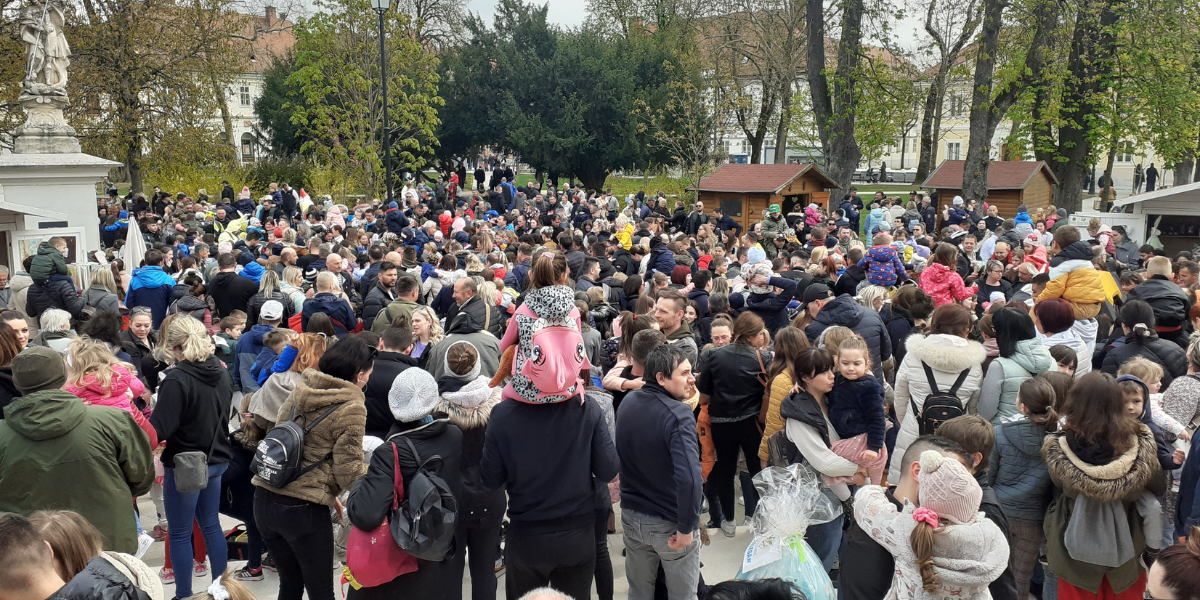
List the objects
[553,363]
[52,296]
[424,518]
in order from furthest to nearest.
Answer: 1. [52,296]
2. [553,363]
3. [424,518]

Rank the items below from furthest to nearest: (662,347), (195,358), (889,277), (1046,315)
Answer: (889,277)
(1046,315)
(195,358)
(662,347)

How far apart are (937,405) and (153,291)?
7.59 meters

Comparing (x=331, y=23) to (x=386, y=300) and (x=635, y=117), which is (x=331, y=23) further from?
(x=386, y=300)

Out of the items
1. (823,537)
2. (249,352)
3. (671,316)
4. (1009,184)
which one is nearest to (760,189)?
(1009,184)

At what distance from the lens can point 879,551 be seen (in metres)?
3.45

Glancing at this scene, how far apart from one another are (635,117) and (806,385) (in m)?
31.5

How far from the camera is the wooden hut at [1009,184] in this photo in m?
23.0

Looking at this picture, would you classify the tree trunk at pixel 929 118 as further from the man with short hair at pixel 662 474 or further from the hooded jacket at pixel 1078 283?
the man with short hair at pixel 662 474

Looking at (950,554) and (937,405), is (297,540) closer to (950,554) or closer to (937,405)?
(950,554)

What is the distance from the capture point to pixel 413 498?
3650mm

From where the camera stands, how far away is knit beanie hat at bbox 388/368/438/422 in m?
3.88

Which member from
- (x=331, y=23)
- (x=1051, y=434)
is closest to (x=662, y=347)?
(x=1051, y=434)

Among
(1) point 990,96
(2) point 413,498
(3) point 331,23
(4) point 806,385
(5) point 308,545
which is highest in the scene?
(3) point 331,23

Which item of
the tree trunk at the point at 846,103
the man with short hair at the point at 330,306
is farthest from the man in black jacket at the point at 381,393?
the tree trunk at the point at 846,103
